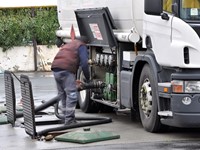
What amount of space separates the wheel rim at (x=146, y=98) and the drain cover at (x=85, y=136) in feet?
2.38

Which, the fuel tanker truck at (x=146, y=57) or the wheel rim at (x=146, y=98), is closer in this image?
the fuel tanker truck at (x=146, y=57)

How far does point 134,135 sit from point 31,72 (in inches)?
827

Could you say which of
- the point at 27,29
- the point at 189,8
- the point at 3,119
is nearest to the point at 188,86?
the point at 189,8

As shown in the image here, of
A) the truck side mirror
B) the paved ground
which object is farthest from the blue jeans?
the truck side mirror

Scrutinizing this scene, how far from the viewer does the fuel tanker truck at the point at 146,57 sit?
32.7 feet

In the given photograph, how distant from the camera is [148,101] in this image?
1101 centimetres

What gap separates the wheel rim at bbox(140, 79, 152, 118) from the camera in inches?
432

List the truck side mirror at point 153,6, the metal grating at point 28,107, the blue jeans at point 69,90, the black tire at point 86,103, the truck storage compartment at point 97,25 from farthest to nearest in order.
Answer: the black tire at point 86,103 → the truck storage compartment at point 97,25 → the blue jeans at point 69,90 → the metal grating at point 28,107 → the truck side mirror at point 153,6

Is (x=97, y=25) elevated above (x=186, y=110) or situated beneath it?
elevated above

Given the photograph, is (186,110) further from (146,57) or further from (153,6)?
(153,6)

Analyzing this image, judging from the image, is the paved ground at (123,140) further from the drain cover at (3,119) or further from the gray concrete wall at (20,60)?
the gray concrete wall at (20,60)

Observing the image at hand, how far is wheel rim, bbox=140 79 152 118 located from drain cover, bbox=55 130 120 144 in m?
0.73

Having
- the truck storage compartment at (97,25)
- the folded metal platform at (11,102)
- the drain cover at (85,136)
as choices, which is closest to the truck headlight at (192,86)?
the drain cover at (85,136)

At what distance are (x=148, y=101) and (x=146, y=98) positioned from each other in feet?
0.33
